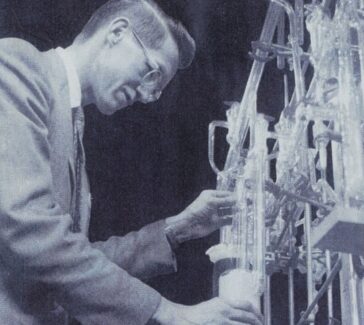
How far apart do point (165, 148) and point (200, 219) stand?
1184 mm

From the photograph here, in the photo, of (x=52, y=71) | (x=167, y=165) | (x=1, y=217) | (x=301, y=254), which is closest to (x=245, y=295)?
(x=301, y=254)

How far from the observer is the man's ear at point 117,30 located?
173 centimetres

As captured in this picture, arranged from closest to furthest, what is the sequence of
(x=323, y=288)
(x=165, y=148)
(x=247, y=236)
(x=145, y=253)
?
(x=323, y=288) < (x=247, y=236) < (x=145, y=253) < (x=165, y=148)

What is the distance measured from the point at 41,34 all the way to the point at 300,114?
1778 mm

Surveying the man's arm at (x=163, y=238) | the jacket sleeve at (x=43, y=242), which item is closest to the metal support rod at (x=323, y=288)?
the jacket sleeve at (x=43, y=242)

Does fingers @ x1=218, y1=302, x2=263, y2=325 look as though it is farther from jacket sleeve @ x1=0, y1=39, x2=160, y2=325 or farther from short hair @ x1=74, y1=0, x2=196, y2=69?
short hair @ x1=74, y1=0, x2=196, y2=69

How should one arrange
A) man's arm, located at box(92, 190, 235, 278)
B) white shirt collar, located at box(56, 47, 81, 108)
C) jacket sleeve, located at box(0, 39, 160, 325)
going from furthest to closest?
man's arm, located at box(92, 190, 235, 278) < white shirt collar, located at box(56, 47, 81, 108) < jacket sleeve, located at box(0, 39, 160, 325)

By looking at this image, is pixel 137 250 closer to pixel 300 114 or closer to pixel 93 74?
pixel 93 74

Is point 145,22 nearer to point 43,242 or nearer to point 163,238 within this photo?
point 163,238

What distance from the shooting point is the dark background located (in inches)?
111

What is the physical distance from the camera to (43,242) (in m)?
1.25

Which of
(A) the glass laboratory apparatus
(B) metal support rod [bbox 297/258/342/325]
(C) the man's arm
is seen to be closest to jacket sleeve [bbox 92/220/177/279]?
(C) the man's arm

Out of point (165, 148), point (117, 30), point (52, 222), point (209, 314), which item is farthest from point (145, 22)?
point (165, 148)

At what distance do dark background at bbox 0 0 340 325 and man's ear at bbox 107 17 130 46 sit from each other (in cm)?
109
